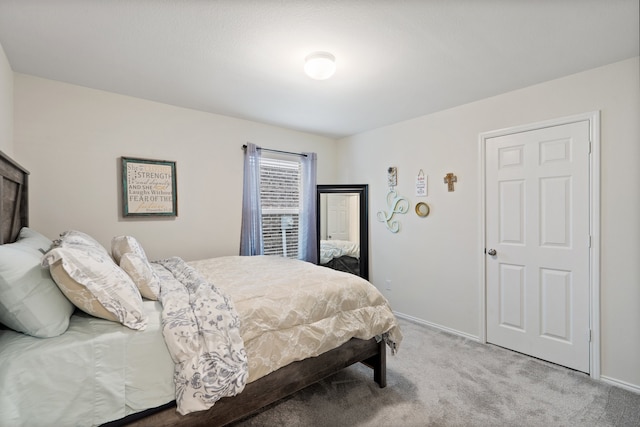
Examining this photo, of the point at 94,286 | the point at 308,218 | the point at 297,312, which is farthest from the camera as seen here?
the point at 308,218

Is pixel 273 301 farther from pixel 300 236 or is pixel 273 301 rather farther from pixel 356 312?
pixel 300 236

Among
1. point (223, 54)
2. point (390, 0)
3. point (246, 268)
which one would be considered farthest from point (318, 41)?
point (246, 268)

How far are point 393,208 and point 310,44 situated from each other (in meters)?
2.34

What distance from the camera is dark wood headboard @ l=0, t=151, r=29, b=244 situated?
65.3 inches

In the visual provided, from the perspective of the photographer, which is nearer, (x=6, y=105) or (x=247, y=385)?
(x=247, y=385)

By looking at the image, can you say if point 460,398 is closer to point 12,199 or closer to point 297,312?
point 297,312

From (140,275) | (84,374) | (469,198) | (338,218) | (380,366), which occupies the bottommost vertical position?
(380,366)

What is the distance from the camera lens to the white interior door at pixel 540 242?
2465mm

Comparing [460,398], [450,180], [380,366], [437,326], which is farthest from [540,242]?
[380,366]

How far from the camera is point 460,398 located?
211 centimetres

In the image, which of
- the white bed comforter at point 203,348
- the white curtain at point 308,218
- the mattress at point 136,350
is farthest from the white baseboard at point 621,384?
the white curtain at point 308,218

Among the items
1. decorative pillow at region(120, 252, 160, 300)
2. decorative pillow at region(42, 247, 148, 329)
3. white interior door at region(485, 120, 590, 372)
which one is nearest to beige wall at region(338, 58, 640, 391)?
white interior door at region(485, 120, 590, 372)

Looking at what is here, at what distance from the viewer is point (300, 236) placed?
413cm

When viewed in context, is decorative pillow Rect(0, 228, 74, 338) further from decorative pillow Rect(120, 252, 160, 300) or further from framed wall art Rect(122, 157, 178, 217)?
framed wall art Rect(122, 157, 178, 217)
